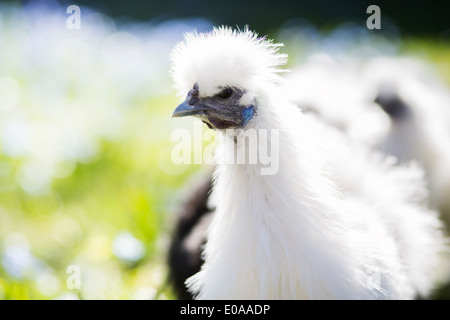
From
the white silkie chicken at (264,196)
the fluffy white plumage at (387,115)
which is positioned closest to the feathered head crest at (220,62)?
the white silkie chicken at (264,196)

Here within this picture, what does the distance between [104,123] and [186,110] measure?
7.37 ft

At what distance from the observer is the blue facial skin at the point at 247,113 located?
1397 mm

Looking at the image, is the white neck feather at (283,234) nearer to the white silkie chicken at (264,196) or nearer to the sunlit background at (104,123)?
the white silkie chicken at (264,196)

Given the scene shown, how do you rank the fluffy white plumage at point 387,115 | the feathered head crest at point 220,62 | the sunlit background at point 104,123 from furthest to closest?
1. the fluffy white plumage at point 387,115
2. the sunlit background at point 104,123
3. the feathered head crest at point 220,62

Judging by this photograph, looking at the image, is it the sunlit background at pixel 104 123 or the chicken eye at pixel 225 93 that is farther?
the sunlit background at pixel 104 123

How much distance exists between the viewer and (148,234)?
2.56 metres

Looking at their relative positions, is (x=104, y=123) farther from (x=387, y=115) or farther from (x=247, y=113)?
(x=247, y=113)

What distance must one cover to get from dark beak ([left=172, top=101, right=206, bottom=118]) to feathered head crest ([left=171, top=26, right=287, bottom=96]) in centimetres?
4

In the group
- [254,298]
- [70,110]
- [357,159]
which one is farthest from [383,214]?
[70,110]

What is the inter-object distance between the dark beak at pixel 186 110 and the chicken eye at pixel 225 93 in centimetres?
6

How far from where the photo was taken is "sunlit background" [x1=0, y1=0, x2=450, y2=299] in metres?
2.35

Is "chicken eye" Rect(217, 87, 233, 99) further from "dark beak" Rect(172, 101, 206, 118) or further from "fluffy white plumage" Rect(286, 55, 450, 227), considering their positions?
"fluffy white plumage" Rect(286, 55, 450, 227)

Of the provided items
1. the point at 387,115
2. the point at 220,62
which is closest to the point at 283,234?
the point at 220,62

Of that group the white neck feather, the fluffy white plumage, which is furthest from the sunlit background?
the fluffy white plumage
